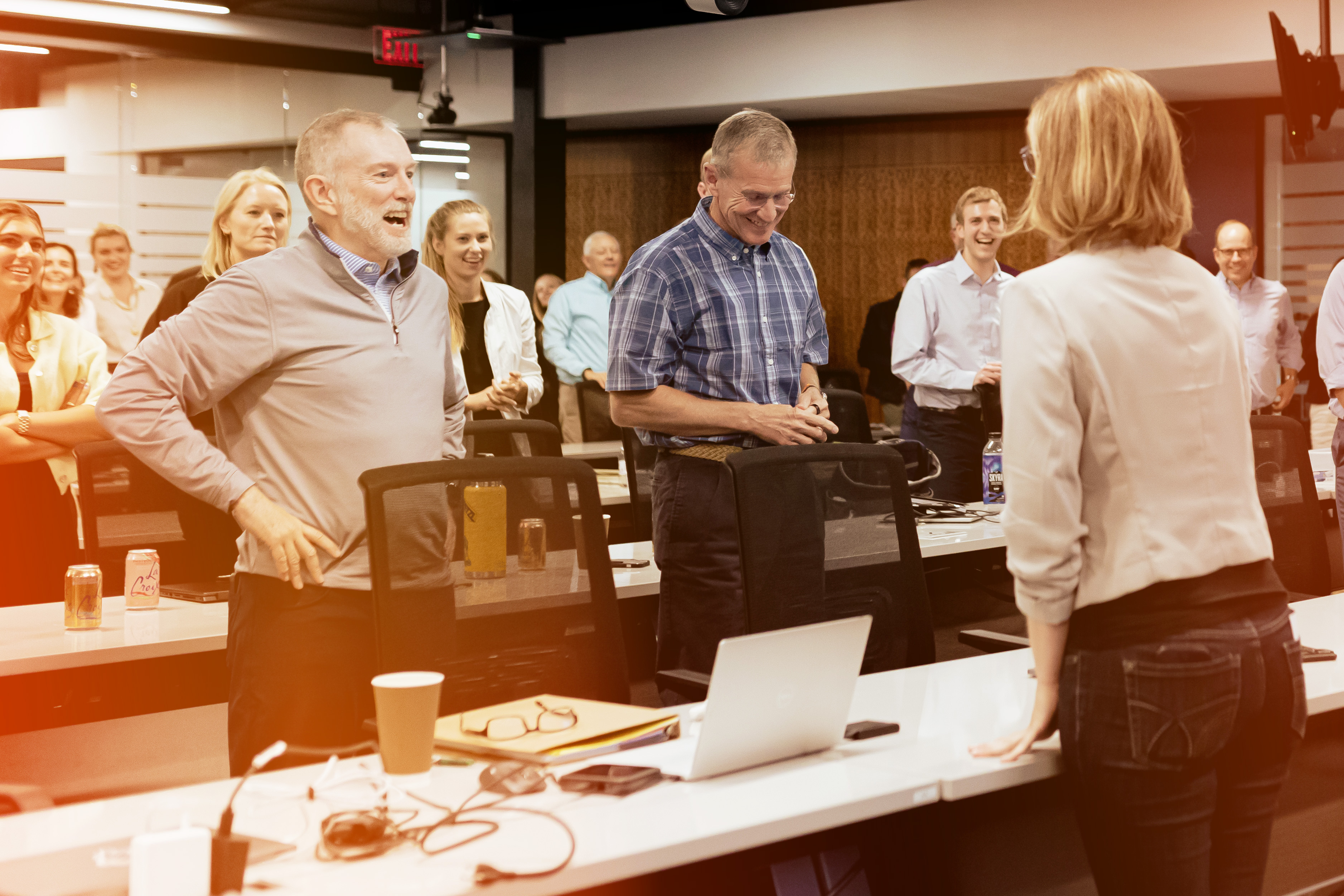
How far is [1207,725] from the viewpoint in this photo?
1.54 metres

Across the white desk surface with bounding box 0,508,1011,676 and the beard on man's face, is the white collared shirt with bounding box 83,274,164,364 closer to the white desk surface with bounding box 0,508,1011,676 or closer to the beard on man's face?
the white desk surface with bounding box 0,508,1011,676

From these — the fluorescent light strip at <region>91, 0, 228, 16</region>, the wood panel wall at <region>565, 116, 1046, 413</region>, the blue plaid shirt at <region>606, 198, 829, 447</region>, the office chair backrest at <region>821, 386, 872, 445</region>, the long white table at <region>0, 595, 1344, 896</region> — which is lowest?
the long white table at <region>0, 595, 1344, 896</region>

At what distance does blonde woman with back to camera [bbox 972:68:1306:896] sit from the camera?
5.10 ft

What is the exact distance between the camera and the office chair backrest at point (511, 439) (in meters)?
3.21

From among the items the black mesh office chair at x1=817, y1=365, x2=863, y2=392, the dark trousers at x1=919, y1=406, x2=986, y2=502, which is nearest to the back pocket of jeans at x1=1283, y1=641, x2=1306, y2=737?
the dark trousers at x1=919, y1=406, x2=986, y2=502

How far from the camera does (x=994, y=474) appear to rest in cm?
425

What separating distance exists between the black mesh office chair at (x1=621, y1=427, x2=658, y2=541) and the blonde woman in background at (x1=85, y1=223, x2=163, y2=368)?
4591 millimetres

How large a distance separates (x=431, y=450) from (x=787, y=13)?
731cm

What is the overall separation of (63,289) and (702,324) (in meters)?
2.65

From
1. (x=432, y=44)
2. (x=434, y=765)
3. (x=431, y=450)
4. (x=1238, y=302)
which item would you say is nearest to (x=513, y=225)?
(x=432, y=44)

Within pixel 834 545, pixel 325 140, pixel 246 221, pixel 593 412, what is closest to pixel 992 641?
pixel 834 545

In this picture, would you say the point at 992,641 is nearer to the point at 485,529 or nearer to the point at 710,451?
the point at 710,451

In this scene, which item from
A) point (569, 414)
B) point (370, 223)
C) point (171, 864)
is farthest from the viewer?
point (569, 414)

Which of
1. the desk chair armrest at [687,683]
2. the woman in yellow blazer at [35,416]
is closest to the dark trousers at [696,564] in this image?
the desk chair armrest at [687,683]
